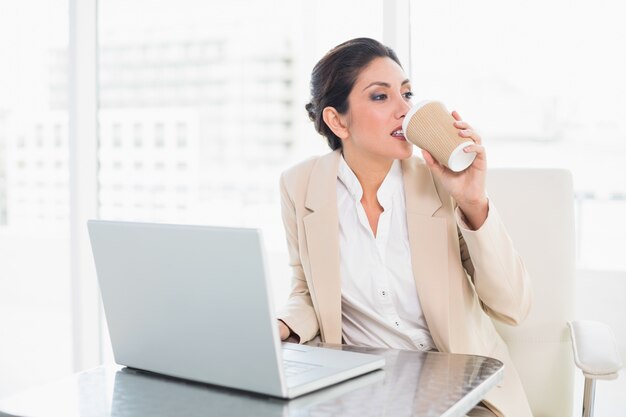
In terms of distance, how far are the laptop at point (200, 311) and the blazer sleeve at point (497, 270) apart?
1.43 ft

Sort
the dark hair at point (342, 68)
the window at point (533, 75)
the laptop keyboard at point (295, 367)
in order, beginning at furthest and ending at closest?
the window at point (533, 75), the dark hair at point (342, 68), the laptop keyboard at point (295, 367)

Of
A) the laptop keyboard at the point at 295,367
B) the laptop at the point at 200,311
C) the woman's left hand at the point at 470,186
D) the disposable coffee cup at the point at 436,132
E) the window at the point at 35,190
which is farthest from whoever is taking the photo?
the window at the point at 35,190

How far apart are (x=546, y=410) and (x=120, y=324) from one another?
1022 mm

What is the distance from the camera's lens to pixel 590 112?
9.24 feet

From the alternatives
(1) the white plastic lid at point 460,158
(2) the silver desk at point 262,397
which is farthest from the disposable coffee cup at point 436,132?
(2) the silver desk at point 262,397

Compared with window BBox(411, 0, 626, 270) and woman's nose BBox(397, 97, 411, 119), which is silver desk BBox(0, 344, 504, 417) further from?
window BBox(411, 0, 626, 270)

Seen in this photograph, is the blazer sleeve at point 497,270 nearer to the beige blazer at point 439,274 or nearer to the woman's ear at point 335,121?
the beige blazer at point 439,274

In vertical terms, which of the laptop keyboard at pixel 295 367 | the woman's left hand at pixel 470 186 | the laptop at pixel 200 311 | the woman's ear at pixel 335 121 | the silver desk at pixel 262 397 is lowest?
the silver desk at pixel 262 397

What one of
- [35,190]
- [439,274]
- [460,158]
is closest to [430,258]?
[439,274]

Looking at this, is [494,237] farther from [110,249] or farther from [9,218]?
[9,218]

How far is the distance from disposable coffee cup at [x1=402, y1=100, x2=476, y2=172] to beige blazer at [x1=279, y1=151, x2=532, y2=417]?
174mm

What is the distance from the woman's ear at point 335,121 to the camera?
181 cm

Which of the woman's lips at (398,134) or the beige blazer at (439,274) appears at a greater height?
the woman's lips at (398,134)

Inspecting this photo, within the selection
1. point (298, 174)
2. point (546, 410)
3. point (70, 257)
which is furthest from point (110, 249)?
point (70, 257)
